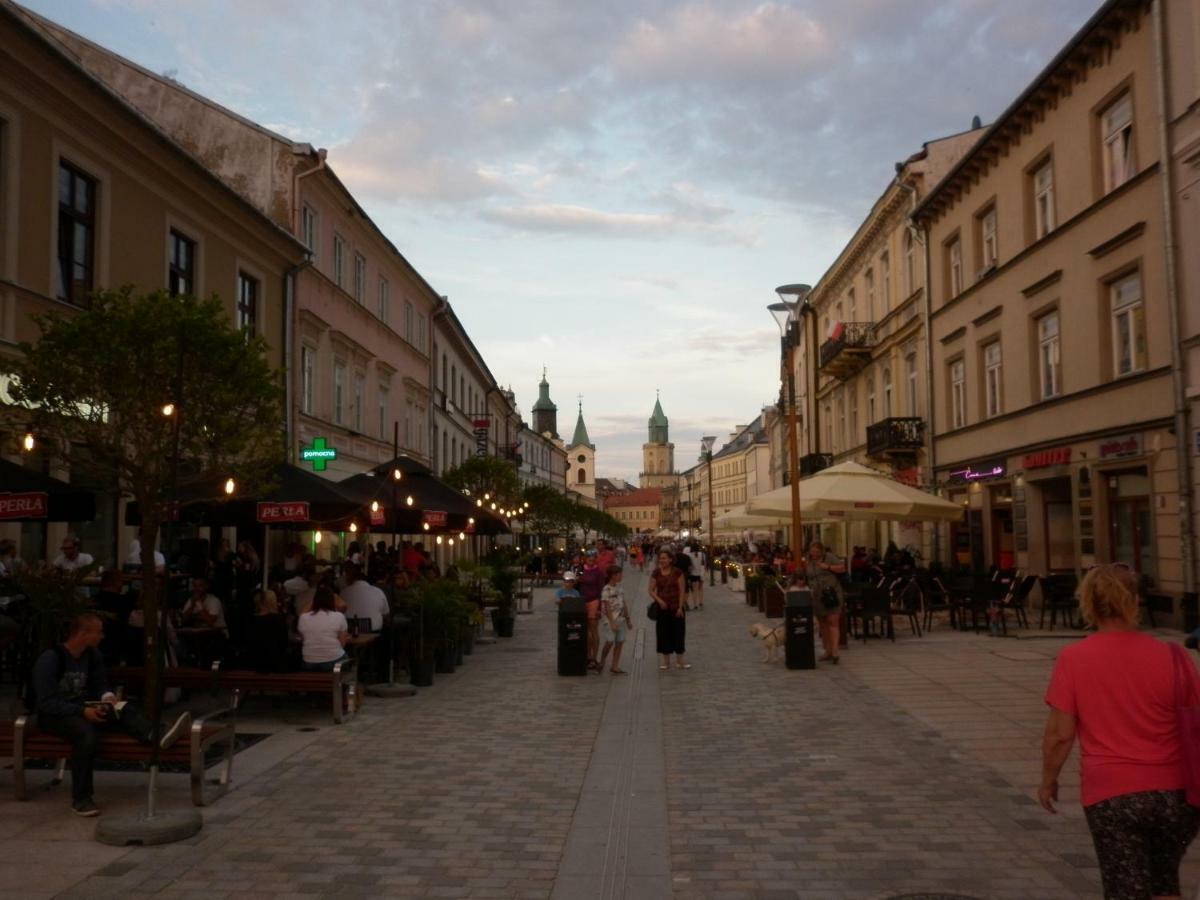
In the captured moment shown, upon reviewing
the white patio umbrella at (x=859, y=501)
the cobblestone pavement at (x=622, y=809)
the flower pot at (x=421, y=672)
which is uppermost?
the white patio umbrella at (x=859, y=501)

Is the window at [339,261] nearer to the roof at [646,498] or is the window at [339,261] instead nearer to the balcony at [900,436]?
the balcony at [900,436]

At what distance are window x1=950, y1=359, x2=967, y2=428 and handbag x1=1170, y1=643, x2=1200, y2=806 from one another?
23597 mm

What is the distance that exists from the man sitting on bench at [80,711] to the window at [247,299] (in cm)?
1477

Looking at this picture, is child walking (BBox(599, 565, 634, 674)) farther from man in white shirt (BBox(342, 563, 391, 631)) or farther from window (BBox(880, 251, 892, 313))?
window (BBox(880, 251, 892, 313))

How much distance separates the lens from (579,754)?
884 cm

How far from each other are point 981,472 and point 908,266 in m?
8.52

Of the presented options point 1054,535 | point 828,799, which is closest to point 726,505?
point 1054,535

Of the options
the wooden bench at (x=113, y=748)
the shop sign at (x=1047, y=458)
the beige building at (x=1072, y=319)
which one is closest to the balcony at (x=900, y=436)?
the beige building at (x=1072, y=319)

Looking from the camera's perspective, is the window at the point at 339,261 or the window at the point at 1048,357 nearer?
the window at the point at 1048,357

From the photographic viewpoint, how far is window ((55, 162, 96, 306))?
14883mm

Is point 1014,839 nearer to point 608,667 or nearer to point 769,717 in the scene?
point 769,717

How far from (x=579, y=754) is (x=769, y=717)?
96.4 inches

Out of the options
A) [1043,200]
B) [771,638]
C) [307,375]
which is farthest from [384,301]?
[771,638]

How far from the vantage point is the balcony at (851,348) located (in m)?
35.3
